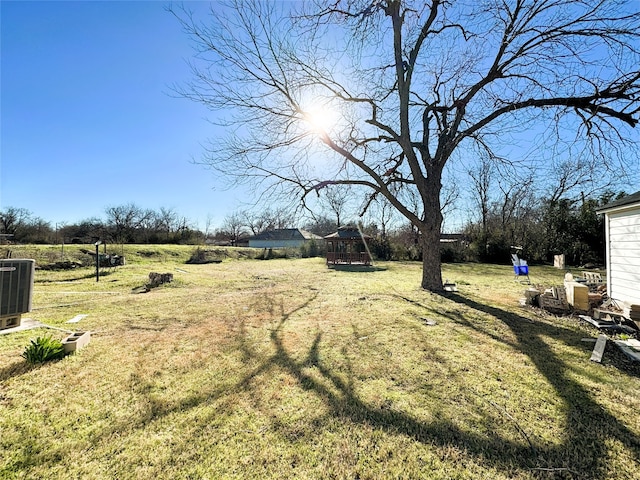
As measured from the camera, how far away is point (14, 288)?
10.6ft

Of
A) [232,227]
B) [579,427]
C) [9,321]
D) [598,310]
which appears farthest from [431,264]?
[232,227]

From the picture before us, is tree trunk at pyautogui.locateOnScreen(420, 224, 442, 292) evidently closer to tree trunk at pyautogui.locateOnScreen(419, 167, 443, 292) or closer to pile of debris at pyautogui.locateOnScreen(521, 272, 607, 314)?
tree trunk at pyautogui.locateOnScreen(419, 167, 443, 292)

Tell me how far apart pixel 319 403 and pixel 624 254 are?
675cm

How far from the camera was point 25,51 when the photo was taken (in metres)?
4.69

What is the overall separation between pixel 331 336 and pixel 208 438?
240 cm

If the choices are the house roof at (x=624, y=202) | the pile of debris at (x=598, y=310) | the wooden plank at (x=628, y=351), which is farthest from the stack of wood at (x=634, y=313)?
the house roof at (x=624, y=202)

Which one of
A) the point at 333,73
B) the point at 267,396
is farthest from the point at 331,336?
the point at 333,73

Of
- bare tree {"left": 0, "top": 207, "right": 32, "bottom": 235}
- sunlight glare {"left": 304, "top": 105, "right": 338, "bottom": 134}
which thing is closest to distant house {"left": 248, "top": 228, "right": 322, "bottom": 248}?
bare tree {"left": 0, "top": 207, "right": 32, "bottom": 235}

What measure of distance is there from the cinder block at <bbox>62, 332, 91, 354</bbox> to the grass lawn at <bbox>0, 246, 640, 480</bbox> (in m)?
0.12

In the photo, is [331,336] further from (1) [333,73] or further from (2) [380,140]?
(1) [333,73]

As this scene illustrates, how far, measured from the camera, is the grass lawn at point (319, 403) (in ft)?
5.67

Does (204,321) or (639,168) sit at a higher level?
(639,168)

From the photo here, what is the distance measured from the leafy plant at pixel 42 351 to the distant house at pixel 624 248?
8.68m

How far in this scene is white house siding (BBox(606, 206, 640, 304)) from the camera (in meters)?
5.07
